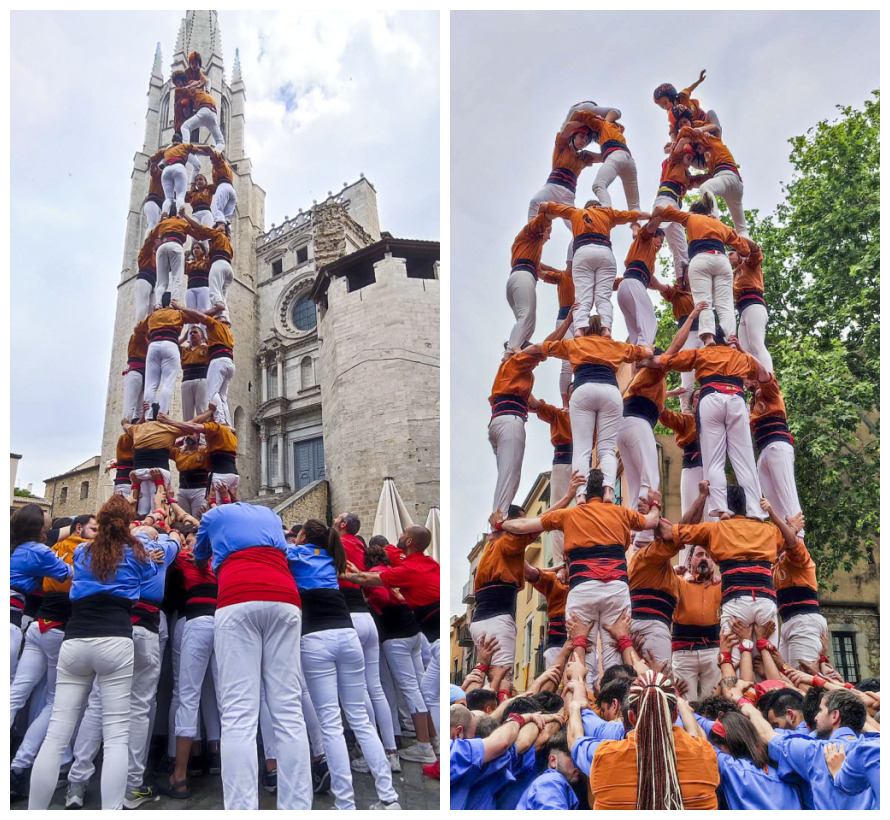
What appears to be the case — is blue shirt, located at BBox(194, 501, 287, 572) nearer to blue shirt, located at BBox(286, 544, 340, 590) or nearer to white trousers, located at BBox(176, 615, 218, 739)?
blue shirt, located at BBox(286, 544, 340, 590)

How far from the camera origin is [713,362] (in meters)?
5.81

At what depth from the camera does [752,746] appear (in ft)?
14.1

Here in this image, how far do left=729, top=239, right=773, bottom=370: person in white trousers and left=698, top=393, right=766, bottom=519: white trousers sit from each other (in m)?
0.76

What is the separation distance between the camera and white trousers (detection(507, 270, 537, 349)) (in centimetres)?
603

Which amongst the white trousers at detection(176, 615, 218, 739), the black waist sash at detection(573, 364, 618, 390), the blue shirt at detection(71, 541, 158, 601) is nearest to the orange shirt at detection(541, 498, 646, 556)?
the black waist sash at detection(573, 364, 618, 390)

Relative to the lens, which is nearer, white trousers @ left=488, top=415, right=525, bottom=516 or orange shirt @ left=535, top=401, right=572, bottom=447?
white trousers @ left=488, top=415, right=525, bottom=516

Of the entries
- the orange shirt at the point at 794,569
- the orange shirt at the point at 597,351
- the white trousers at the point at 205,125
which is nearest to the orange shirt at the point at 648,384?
the orange shirt at the point at 597,351

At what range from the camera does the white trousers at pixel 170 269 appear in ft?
25.1

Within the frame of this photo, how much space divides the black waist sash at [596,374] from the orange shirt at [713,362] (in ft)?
1.58

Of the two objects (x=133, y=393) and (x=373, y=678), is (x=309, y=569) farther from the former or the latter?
(x=133, y=393)

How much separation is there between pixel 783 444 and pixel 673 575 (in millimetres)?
1430

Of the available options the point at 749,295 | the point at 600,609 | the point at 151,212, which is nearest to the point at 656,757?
the point at 600,609

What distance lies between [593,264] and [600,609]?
2.38 meters

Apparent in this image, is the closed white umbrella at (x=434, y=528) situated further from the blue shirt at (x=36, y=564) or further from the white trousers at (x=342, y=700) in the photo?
the blue shirt at (x=36, y=564)
